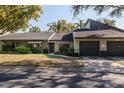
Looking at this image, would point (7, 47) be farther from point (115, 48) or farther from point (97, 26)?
point (115, 48)

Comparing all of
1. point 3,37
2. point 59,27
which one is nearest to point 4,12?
point 3,37

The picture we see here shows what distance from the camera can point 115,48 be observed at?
31.1 m

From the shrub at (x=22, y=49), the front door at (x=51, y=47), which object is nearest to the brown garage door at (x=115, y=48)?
the front door at (x=51, y=47)

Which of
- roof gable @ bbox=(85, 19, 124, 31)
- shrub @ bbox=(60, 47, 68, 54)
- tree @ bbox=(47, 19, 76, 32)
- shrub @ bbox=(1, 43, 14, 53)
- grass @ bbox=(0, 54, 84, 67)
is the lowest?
grass @ bbox=(0, 54, 84, 67)

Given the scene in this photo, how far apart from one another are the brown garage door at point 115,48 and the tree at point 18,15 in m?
10.4

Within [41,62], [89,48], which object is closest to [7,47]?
[89,48]

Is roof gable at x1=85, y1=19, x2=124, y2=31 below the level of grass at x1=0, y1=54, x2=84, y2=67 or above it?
above

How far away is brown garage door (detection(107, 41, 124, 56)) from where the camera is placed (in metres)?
31.0

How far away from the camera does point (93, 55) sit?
103 ft

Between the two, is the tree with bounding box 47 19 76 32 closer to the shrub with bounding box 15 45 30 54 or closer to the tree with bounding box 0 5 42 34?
the shrub with bounding box 15 45 30 54

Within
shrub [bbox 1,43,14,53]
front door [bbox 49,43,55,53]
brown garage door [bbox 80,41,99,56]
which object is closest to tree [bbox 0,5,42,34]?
brown garage door [bbox 80,41,99,56]

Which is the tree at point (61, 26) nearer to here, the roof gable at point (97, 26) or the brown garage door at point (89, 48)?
the roof gable at point (97, 26)

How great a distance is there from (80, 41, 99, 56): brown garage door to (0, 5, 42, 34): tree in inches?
291
